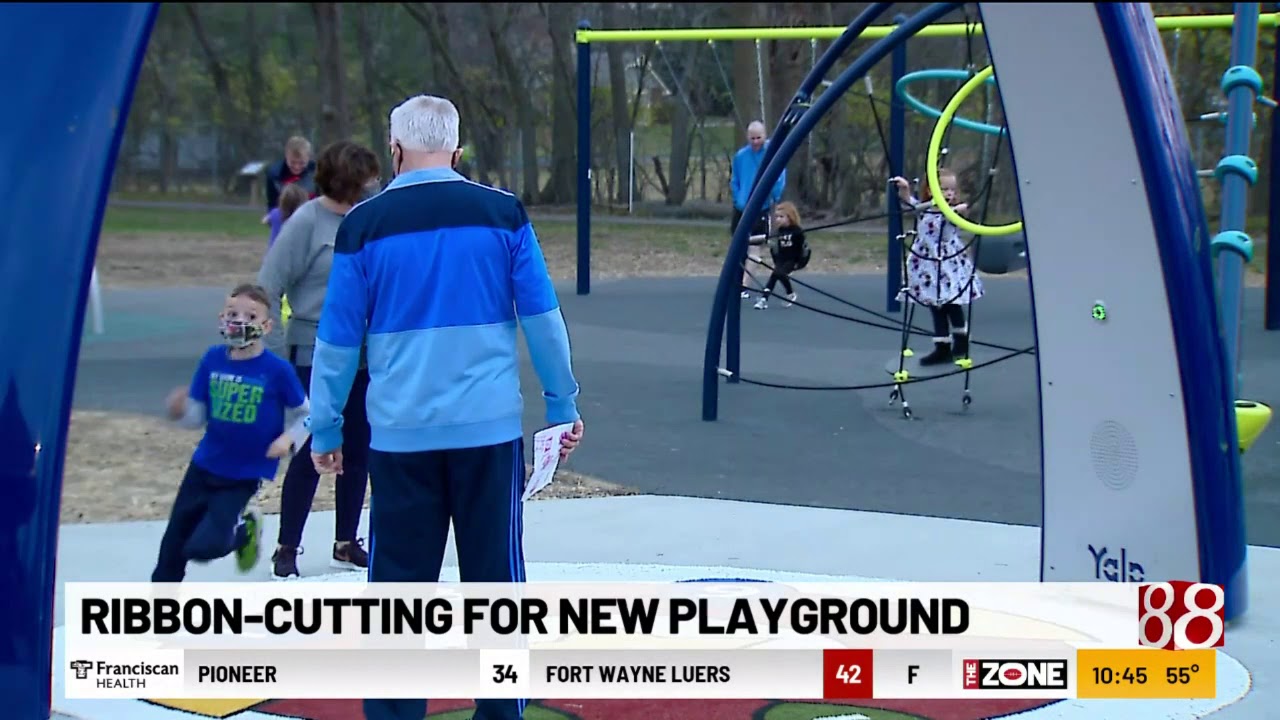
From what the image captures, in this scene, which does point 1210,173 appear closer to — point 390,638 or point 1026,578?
point 1026,578

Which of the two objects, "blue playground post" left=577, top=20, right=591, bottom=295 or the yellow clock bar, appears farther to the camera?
"blue playground post" left=577, top=20, right=591, bottom=295

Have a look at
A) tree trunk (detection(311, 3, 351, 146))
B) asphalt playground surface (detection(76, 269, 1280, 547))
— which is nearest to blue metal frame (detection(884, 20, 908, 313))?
asphalt playground surface (detection(76, 269, 1280, 547))

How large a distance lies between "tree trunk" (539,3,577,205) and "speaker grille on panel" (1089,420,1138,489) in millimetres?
30253

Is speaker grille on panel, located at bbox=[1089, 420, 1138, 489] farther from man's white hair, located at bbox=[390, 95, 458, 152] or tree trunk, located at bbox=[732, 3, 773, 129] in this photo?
tree trunk, located at bbox=[732, 3, 773, 129]

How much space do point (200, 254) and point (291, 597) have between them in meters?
18.5

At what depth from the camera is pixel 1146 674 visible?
4504mm

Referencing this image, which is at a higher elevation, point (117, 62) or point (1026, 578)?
point (117, 62)

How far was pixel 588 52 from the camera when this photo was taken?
15.4m

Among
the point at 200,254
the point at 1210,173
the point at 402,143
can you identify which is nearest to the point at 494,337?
the point at 402,143

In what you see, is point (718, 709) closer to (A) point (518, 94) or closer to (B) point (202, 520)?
(B) point (202, 520)

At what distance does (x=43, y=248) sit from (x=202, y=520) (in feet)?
4.86

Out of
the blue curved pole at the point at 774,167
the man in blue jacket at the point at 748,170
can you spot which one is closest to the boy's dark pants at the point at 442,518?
the blue curved pole at the point at 774,167

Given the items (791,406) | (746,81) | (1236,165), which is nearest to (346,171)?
(1236,165)

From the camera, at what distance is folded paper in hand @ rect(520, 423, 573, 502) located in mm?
4000
